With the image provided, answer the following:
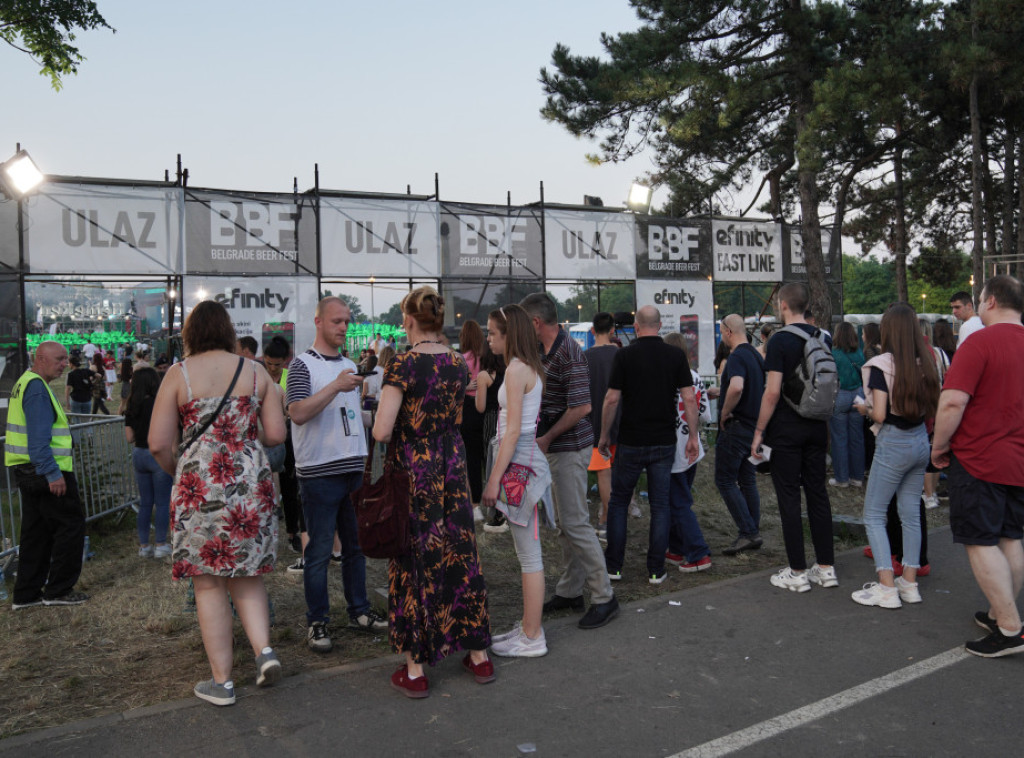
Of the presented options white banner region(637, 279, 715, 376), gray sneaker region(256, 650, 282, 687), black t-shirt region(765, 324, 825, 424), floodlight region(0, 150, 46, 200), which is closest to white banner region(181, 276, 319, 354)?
floodlight region(0, 150, 46, 200)

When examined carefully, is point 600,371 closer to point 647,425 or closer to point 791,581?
point 647,425

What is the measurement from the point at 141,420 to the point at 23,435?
1.14 metres

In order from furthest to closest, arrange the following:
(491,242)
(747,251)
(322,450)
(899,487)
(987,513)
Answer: (747,251) → (491,242) → (899,487) → (322,450) → (987,513)

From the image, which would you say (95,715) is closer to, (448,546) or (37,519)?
(448,546)

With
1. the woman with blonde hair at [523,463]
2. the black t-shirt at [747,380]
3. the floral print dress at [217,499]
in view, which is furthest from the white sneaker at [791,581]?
the floral print dress at [217,499]

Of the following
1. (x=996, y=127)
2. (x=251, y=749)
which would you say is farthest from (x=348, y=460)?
(x=996, y=127)

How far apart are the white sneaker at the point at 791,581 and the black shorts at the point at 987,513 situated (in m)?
1.21

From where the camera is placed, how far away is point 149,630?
193 inches

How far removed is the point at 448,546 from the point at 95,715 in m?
A: 1.76

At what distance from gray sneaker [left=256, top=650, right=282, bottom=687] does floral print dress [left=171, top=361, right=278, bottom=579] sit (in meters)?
0.43

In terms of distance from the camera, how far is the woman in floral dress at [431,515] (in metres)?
3.80

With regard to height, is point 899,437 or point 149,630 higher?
point 899,437

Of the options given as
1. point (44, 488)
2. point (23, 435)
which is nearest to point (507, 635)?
point (44, 488)

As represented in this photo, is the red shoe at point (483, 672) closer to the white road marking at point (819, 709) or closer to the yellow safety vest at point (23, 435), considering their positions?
the white road marking at point (819, 709)
